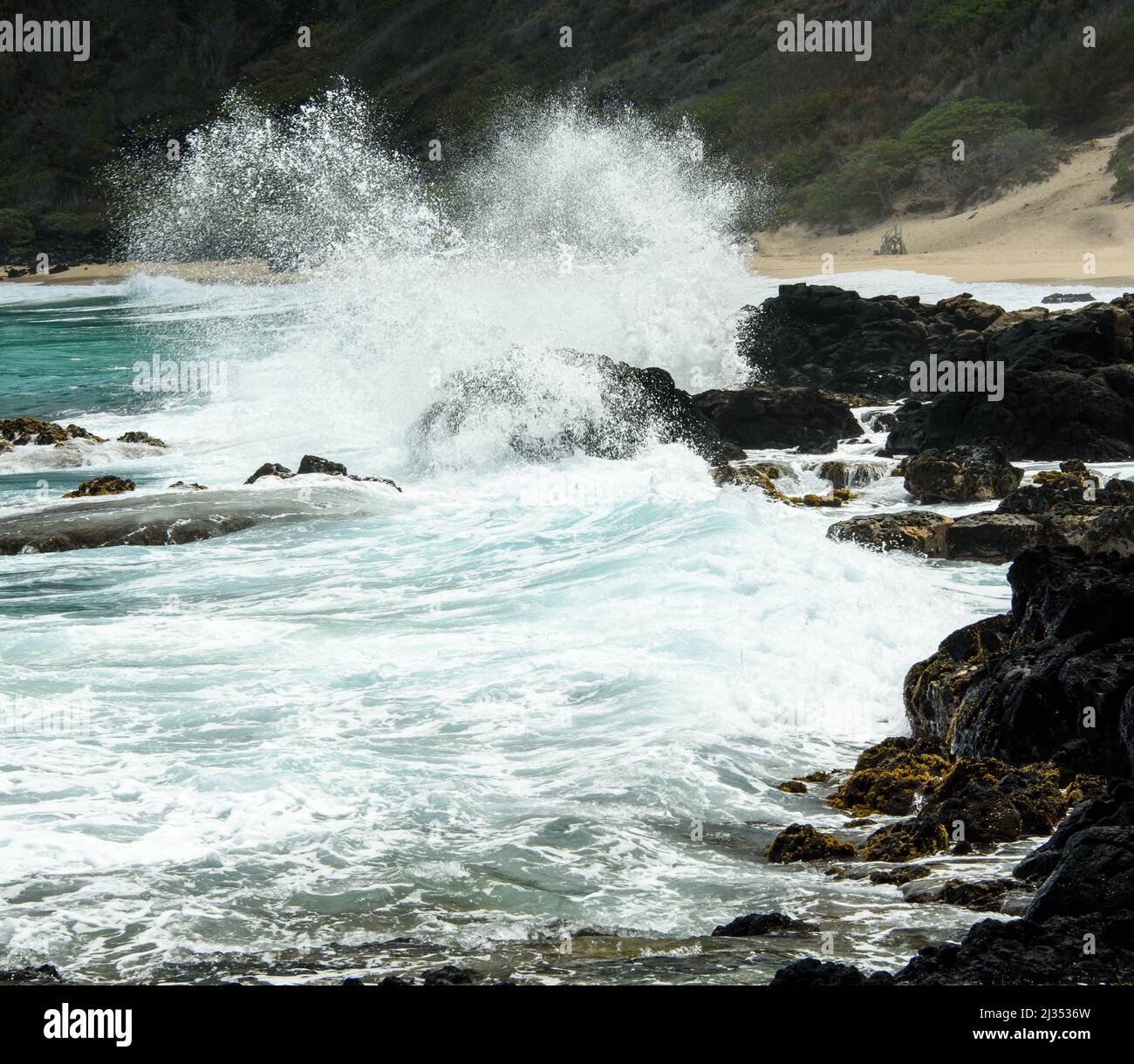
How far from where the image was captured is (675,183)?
112ft

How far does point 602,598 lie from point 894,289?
70.2 ft

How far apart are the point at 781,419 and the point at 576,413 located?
2.57m

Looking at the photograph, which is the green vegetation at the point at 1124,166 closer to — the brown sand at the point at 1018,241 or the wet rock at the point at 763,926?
the brown sand at the point at 1018,241

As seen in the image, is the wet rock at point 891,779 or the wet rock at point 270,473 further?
the wet rock at point 270,473

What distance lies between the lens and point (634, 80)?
2400 inches

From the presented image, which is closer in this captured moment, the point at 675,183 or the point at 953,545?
the point at 953,545

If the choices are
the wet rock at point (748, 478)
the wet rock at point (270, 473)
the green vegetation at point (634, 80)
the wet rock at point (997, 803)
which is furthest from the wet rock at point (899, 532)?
the green vegetation at point (634, 80)

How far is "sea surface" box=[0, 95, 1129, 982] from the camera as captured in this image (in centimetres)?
555

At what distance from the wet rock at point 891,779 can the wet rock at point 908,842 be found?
455mm

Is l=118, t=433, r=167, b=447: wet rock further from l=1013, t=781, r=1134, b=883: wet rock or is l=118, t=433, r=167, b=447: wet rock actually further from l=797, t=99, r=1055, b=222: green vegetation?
l=797, t=99, r=1055, b=222: green vegetation

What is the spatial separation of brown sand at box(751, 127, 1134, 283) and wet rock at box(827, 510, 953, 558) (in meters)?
15.9

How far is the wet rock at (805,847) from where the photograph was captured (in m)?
6.23
